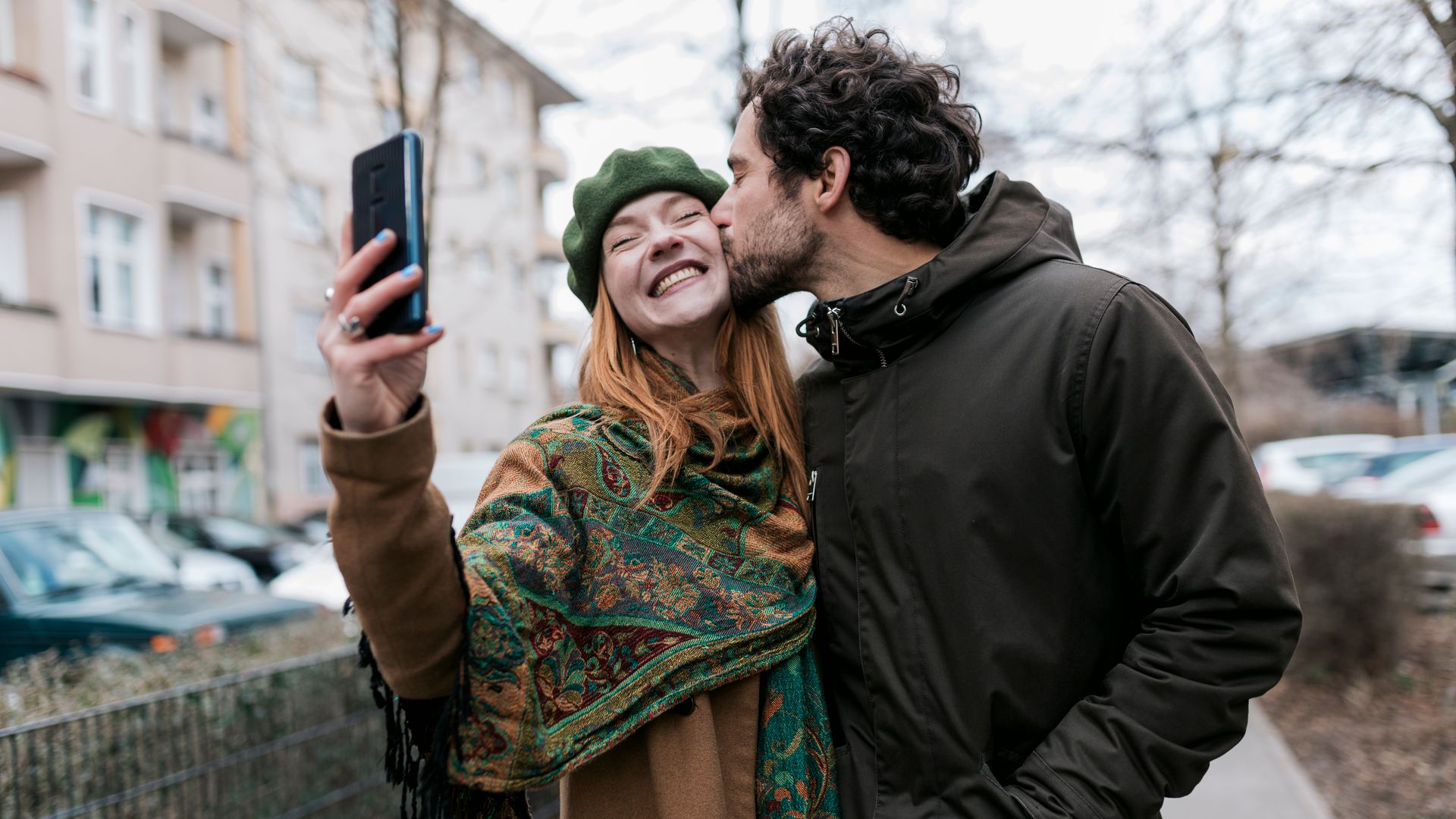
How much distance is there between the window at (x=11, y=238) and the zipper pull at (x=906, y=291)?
60.2 feet

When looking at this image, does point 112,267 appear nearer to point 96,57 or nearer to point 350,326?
point 96,57

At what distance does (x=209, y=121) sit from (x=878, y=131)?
2269 centimetres

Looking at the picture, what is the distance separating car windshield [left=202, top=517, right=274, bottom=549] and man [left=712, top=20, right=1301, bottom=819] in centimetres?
1458

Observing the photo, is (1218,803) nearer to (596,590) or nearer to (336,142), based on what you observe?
(596,590)

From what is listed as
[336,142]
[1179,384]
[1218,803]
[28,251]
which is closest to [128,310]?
[28,251]

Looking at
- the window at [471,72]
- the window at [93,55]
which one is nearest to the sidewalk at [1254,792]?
the window at [471,72]

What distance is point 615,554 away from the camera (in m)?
1.91

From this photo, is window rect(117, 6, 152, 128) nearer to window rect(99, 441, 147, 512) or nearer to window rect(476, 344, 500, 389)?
window rect(99, 441, 147, 512)

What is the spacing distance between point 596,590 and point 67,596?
21.8 feet

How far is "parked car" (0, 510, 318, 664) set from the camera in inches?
253

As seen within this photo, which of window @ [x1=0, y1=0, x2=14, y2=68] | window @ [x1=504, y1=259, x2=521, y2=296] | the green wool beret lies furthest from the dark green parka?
window @ [x1=504, y1=259, x2=521, y2=296]

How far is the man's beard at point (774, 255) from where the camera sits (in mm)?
2232

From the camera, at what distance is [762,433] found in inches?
91.6

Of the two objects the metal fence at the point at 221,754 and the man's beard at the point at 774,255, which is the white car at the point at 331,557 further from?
the man's beard at the point at 774,255
